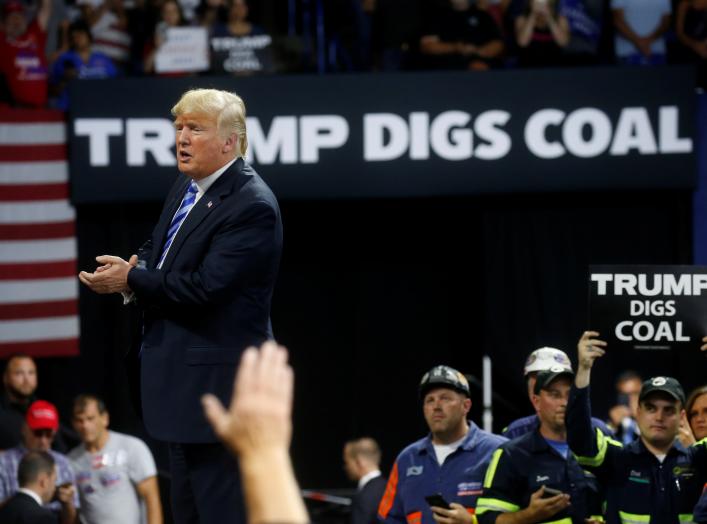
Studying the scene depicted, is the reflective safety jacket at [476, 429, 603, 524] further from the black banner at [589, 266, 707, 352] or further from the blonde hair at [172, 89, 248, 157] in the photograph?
the blonde hair at [172, 89, 248, 157]

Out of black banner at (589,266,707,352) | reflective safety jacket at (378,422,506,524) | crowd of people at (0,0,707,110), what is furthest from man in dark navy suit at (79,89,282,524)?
crowd of people at (0,0,707,110)

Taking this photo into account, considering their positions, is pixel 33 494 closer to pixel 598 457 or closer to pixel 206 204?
pixel 598 457

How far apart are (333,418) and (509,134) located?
8.38ft

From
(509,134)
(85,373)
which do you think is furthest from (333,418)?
(509,134)

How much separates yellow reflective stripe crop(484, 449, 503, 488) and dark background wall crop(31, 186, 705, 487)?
4339 millimetres

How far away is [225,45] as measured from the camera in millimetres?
9609

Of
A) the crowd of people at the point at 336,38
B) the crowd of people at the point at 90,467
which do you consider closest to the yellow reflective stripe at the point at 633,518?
the crowd of people at the point at 90,467

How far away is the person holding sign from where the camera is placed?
5.11 meters

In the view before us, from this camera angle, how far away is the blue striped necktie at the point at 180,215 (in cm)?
383

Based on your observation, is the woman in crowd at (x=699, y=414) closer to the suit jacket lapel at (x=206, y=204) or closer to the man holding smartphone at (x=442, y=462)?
the man holding smartphone at (x=442, y=462)

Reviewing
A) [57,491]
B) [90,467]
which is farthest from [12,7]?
[57,491]

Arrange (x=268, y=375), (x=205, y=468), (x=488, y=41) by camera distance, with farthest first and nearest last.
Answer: (x=488, y=41) → (x=205, y=468) → (x=268, y=375)

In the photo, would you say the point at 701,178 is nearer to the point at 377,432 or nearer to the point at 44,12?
the point at 377,432

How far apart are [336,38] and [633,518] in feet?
19.5
